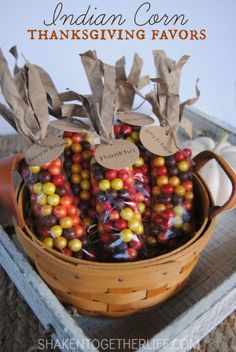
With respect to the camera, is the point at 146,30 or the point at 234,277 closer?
the point at 234,277

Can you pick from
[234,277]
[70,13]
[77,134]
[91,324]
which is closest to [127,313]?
[91,324]

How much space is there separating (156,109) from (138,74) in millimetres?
66

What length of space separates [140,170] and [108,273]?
0.19m

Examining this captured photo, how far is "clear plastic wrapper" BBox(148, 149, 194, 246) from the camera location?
500 mm

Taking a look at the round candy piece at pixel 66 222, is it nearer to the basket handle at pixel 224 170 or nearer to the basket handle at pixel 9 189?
the basket handle at pixel 9 189

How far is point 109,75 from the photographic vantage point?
459mm

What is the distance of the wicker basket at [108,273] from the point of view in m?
0.40

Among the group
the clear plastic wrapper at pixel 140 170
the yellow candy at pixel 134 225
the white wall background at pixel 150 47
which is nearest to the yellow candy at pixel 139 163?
the clear plastic wrapper at pixel 140 170

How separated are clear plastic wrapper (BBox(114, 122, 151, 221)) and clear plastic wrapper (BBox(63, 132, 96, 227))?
2.3 inches

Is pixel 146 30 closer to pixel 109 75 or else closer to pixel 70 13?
pixel 70 13

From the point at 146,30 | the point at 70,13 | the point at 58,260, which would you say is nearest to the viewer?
the point at 58,260

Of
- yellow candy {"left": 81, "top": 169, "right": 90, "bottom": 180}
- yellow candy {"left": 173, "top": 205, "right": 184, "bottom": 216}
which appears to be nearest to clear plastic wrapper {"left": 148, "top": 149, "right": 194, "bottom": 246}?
yellow candy {"left": 173, "top": 205, "right": 184, "bottom": 216}

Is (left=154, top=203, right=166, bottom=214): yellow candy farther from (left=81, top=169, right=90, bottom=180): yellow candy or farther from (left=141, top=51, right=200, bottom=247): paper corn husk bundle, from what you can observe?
(left=81, top=169, right=90, bottom=180): yellow candy

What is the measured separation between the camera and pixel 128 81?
54cm
